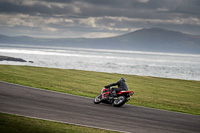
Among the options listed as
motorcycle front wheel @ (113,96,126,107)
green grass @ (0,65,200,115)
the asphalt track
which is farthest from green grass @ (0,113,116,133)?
green grass @ (0,65,200,115)

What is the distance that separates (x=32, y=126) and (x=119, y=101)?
721 centimetres

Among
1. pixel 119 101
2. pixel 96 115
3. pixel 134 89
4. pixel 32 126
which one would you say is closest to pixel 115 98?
pixel 119 101

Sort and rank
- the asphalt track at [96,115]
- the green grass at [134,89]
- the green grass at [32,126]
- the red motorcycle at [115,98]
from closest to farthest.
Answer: the green grass at [32,126] < the asphalt track at [96,115] < the red motorcycle at [115,98] < the green grass at [134,89]

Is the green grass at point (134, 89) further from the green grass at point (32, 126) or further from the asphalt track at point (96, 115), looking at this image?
the green grass at point (32, 126)

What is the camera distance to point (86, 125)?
11.4 metres

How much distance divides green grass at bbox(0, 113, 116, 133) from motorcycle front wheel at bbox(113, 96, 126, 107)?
5.38 meters

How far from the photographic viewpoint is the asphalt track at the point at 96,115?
11875 mm

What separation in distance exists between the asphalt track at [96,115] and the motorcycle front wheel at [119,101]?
1.17 feet

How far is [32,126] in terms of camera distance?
32.8 feet

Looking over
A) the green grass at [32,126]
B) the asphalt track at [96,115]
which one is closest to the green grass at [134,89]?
the asphalt track at [96,115]

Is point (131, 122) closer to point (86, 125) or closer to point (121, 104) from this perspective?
point (86, 125)

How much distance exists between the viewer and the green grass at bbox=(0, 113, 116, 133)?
30.1ft

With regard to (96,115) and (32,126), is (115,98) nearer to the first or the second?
(96,115)

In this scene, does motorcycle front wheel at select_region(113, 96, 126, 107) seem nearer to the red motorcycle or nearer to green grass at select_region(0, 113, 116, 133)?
the red motorcycle
